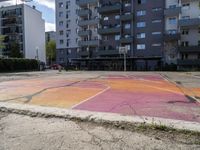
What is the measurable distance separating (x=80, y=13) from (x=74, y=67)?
643 inches

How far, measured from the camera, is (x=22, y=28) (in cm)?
7925

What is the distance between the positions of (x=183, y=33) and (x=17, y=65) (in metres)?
34.6

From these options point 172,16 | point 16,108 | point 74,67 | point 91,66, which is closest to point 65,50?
point 74,67

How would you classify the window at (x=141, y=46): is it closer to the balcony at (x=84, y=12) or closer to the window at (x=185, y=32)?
the window at (x=185, y=32)

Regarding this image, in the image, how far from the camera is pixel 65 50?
250ft

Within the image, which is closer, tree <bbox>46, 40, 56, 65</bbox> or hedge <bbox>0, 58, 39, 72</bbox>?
hedge <bbox>0, 58, 39, 72</bbox>

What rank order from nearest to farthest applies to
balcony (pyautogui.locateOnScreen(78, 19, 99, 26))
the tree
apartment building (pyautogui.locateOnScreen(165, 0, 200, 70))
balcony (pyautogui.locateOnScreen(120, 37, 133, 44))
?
apartment building (pyautogui.locateOnScreen(165, 0, 200, 70))
balcony (pyautogui.locateOnScreen(120, 37, 133, 44))
balcony (pyautogui.locateOnScreen(78, 19, 99, 26))
the tree

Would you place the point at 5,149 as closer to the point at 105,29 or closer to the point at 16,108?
the point at 16,108

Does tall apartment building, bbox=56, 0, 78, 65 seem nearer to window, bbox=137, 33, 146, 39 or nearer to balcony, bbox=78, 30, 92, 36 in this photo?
balcony, bbox=78, 30, 92, 36

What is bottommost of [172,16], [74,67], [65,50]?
[74,67]

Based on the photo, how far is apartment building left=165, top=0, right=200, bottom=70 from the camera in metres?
48.6

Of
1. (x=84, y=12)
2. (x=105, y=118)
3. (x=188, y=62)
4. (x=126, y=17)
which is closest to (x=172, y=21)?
(x=188, y=62)

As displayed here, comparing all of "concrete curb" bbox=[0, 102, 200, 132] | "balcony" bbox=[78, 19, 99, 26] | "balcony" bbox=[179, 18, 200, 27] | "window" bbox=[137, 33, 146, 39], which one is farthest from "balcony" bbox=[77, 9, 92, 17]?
"concrete curb" bbox=[0, 102, 200, 132]

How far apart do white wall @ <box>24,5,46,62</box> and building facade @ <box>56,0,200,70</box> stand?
23276 millimetres
